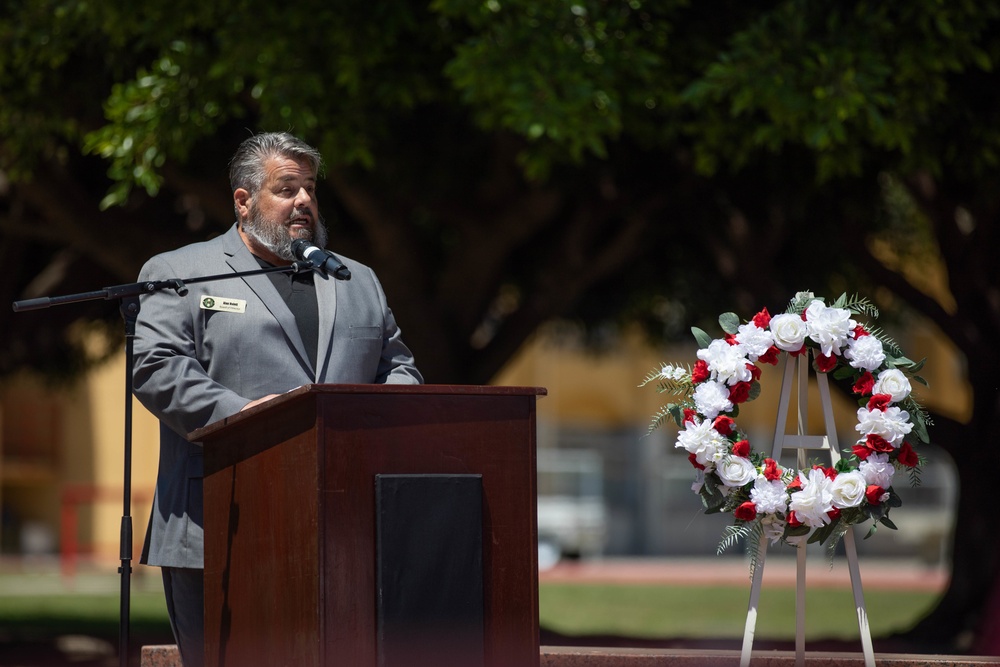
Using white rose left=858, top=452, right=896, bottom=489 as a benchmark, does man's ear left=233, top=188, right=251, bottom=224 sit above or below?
above

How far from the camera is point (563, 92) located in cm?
879

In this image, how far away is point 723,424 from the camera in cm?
537

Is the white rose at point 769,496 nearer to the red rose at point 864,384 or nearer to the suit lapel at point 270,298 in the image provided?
the red rose at point 864,384

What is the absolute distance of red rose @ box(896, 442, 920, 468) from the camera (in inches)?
211

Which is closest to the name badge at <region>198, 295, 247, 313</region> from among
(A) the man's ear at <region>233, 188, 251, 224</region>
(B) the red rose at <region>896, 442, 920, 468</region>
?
(A) the man's ear at <region>233, 188, 251, 224</region>

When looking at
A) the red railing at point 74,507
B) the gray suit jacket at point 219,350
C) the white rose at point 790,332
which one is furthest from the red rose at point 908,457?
the red railing at point 74,507

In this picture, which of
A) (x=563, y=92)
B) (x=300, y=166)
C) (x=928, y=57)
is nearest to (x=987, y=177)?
(x=928, y=57)

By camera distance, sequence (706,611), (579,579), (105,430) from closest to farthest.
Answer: (706,611), (579,579), (105,430)

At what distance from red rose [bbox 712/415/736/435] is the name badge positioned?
1.75m

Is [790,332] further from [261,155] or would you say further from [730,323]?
[261,155]

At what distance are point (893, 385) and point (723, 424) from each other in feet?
2.04

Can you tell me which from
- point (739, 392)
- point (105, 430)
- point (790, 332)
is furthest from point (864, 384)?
point (105, 430)

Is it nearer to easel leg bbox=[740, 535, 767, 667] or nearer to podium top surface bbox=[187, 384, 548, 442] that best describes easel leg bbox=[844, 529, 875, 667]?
easel leg bbox=[740, 535, 767, 667]

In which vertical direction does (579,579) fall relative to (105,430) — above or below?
below
